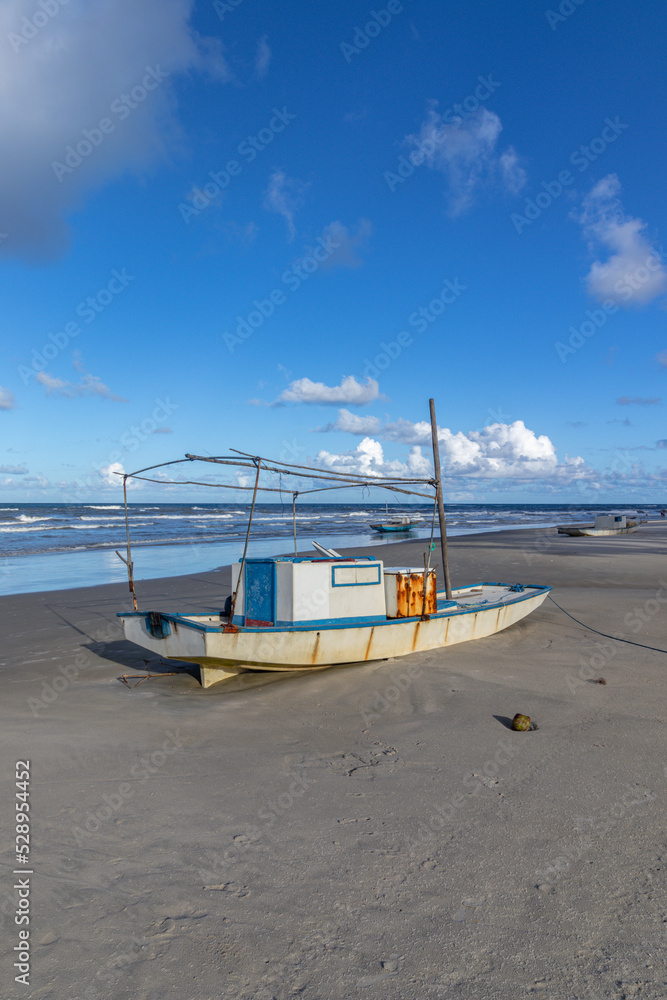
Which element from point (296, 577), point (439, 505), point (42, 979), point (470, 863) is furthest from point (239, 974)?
point (439, 505)

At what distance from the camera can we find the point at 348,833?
15.6ft

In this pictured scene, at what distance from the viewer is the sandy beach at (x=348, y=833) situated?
3.38 metres

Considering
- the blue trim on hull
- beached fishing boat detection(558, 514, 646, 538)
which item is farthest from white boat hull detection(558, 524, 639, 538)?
the blue trim on hull

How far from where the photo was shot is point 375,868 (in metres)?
4.29

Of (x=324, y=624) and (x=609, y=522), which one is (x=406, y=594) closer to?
(x=324, y=624)

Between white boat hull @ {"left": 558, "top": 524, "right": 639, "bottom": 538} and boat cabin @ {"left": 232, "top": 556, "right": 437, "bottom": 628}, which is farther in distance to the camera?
white boat hull @ {"left": 558, "top": 524, "right": 639, "bottom": 538}

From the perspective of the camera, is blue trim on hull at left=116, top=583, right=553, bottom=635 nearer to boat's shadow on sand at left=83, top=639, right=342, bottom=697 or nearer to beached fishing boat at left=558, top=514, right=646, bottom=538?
boat's shadow on sand at left=83, top=639, right=342, bottom=697

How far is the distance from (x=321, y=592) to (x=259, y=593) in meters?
1.05

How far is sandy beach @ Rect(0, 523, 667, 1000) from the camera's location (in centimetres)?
338

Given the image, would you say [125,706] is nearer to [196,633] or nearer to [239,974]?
[196,633]

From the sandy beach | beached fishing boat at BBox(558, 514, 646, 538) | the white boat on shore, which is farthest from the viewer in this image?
beached fishing boat at BBox(558, 514, 646, 538)

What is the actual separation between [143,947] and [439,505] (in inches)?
375

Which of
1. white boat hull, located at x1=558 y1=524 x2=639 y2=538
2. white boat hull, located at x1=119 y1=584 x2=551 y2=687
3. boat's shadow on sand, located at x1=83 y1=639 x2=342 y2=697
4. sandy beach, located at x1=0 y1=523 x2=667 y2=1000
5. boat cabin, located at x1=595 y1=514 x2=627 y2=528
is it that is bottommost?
sandy beach, located at x1=0 y1=523 x2=667 y2=1000

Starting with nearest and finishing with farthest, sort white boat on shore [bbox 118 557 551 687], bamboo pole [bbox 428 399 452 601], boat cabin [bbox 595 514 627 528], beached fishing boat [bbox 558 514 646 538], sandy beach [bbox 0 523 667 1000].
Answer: sandy beach [bbox 0 523 667 1000], white boat on shore [bbox 118 557 551 687], bamboo pole [bbox 428 399 452 601], beached fishing boat [bbox 558 514 646 538], boat cabin [bbox 595 514 627 528]
